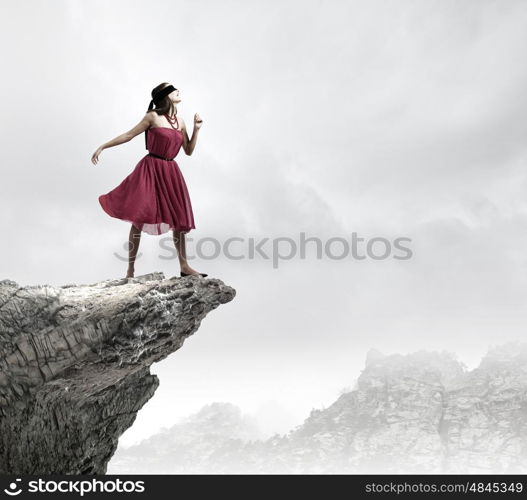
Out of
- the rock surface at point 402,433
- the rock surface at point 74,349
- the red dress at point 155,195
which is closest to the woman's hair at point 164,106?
the red dress at point 155,195

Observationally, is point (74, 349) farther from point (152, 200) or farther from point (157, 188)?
point (157, 188)

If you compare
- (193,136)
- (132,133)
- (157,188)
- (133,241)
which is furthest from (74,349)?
(193,136)

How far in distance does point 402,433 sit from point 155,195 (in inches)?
5102

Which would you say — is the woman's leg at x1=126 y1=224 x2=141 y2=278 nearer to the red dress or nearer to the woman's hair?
the red dress

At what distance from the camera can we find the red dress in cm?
909

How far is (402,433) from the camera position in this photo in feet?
424

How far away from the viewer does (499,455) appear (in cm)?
11594

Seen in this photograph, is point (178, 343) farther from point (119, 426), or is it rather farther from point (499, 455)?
point (499, 455)

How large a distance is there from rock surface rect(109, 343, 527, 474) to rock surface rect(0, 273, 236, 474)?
377ft

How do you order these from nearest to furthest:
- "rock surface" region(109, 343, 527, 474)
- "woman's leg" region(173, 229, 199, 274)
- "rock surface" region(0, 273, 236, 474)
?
"rock surface" region(0, 273, 236, 474), "woman's leg" region(173, 229, 199, 274), "rock surface" region(109, 343, 527, 474)

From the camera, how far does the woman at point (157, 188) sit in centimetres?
911

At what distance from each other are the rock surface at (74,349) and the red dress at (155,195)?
87 cm

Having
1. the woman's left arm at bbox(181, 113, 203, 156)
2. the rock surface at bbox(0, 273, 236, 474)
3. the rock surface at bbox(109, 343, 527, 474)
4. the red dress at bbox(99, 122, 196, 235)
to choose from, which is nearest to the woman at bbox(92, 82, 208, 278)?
the red dress at bbox(99, 122, 196, 235)
